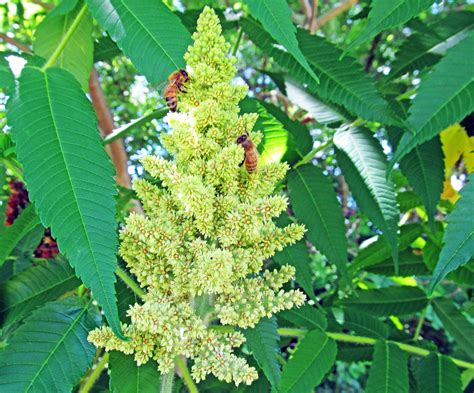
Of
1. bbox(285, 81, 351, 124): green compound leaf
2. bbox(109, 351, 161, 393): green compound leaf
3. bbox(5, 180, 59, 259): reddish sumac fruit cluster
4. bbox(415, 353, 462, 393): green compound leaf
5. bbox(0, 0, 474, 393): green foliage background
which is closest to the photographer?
bbox(0, 0, 474, 393): green foliage background

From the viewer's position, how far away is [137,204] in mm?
2252

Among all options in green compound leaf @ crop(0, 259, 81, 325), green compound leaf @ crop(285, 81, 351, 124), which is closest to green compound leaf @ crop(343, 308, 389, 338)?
green compound leaf @ crop(285, 81, 351, 124)

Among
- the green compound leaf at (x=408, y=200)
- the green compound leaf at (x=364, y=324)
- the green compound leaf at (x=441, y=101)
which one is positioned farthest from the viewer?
the green compound leaf at (x=408, y=200)

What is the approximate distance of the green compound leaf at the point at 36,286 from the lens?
146 centimetres

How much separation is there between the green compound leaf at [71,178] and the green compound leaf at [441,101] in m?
0.62

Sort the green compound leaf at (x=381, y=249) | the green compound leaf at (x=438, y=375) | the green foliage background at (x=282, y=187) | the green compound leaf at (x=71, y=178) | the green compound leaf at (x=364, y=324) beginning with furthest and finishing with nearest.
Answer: the green compound leaf at (x=381, y=249), the green compound leaf at (x=364, y=324), the green compound leaf at (x=438, y=375), the green foliage background at (x=282, y=187), the green compound leaf at (x=71, y=178)

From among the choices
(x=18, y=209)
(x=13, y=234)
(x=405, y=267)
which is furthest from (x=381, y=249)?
(x=18, y=209)

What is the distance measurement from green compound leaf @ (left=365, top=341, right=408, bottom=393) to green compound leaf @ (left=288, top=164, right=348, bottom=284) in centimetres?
23

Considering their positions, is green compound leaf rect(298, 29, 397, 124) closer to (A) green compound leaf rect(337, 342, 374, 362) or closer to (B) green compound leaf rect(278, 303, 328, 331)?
(B) green compound leaf rect(278, 303, 328, 331)

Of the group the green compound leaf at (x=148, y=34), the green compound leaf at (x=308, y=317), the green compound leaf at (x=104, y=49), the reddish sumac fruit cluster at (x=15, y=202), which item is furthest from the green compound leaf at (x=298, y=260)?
the reddish sumac fruit cluster at (x=15, y=202)

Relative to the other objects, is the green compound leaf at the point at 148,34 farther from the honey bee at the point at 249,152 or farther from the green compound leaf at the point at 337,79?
the green compound leaf at the point at 337,79

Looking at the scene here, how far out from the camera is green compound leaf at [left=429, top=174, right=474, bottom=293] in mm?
1050

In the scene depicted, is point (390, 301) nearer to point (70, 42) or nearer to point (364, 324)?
point (364, 324)

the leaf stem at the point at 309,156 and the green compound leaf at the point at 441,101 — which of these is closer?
the green compound leaf at the point at 441,101
